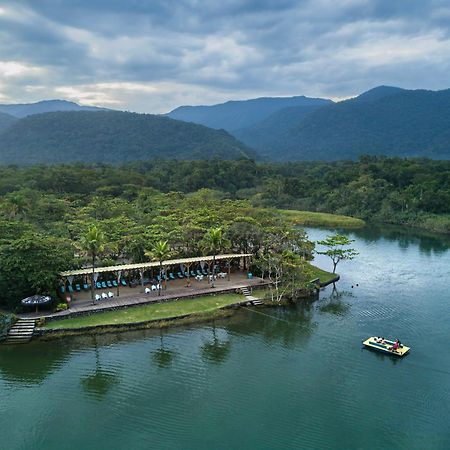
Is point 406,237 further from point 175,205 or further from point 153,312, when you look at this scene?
point 153,312

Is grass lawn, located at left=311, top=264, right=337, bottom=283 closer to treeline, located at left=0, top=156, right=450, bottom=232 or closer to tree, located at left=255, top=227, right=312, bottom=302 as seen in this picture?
tree, located at left=255, top=227, right=312, bottom=302

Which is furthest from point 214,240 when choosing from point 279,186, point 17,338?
point 279,186

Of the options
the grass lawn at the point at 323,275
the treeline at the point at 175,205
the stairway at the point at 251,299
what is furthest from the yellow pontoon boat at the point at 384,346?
the treeline at the point at 175,205

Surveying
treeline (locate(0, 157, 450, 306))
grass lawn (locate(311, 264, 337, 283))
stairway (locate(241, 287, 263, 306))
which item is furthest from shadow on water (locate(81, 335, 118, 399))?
grass lawn (locate(311, 264, 337, 283))

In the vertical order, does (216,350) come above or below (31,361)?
below

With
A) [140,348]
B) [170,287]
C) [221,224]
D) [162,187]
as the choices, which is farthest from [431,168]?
[140,348]

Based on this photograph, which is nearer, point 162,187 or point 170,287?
point 170,287

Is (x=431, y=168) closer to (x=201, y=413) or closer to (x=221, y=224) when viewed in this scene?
(x=221, y=224)
